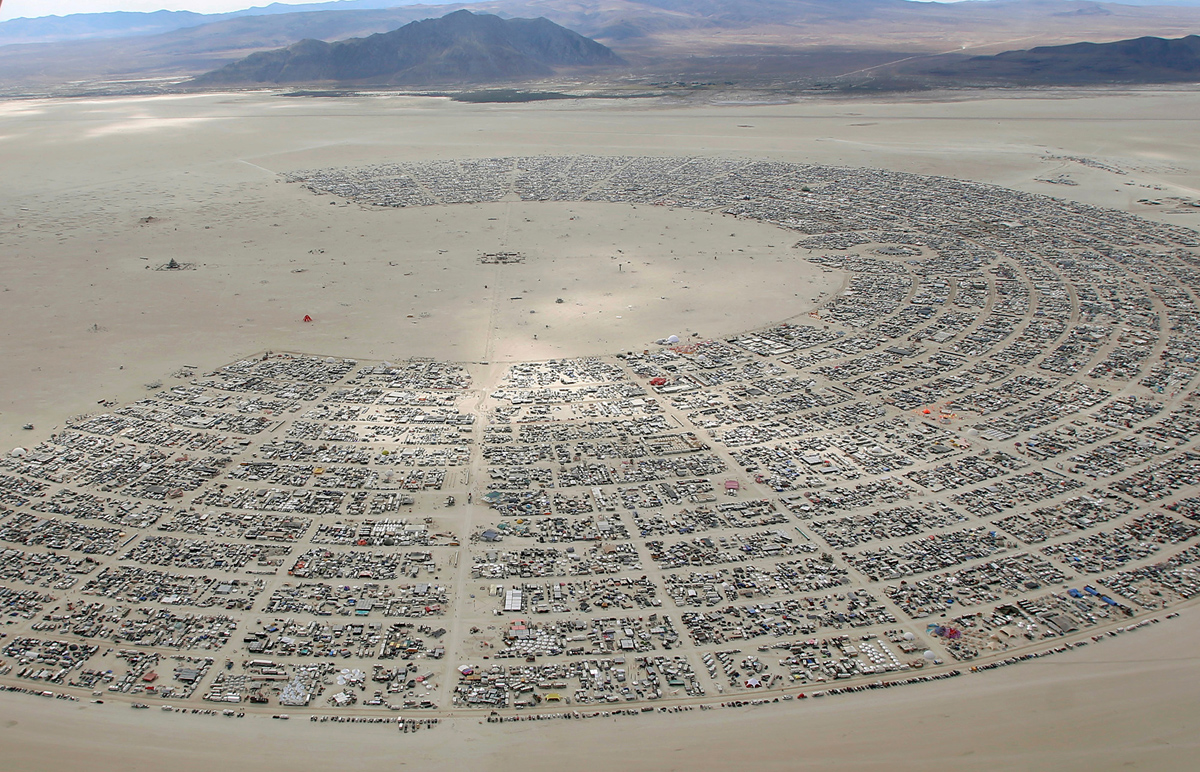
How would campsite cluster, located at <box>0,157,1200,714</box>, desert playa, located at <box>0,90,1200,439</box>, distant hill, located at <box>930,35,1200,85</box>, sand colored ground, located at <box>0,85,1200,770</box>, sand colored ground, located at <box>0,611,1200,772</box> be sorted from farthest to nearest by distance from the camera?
distant hill, located at <box>930,35,1200,85</box>, desert playa, located at <box>0,90,1200,439</box>, campsite cluster, located at <box>0,157,1200,714</box>, sand colored ground, located at <box>0,85,1200,770</box>, sand colored ground, located at <box>0,611,1200,772</box>

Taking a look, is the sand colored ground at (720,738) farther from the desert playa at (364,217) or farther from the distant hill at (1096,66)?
the distant hill at (1096,66)

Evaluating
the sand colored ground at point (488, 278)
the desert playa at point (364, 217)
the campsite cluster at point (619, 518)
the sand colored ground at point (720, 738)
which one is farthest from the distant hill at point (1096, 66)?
the sand colored ground at point (720, 738)

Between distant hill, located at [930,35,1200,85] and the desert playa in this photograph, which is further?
distant hill, located at [930,35,1200,85]

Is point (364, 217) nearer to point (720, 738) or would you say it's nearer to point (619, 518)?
point (619, 518)

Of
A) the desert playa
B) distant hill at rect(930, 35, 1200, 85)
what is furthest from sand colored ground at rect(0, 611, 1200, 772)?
distant hill at rect(930, 35, 1200, 85)

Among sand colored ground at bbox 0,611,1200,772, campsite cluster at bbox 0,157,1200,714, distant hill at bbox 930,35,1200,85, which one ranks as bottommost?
sand colored ground at bbox 0,611,1200,772

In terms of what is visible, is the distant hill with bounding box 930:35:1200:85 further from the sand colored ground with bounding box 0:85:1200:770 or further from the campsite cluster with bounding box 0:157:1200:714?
the campsite cluster with bounding box 0:157:1200:714

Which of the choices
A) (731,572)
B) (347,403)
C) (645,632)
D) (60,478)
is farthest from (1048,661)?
(60,478)
